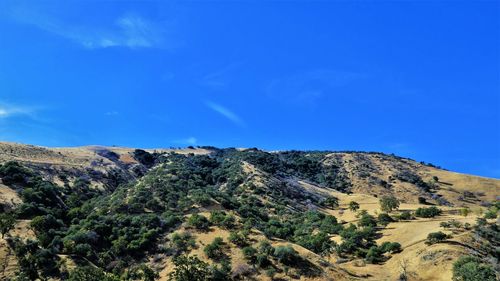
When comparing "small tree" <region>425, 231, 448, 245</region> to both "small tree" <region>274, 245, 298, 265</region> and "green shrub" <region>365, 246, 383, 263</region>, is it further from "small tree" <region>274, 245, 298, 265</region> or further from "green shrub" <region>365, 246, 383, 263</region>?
"small tree" <region>274, 245, 298, 265</region>

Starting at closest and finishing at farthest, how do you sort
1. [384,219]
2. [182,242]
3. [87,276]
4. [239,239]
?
[87,276] < [239,239] < [182,242] < [384,219]

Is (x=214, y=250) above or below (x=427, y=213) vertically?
below

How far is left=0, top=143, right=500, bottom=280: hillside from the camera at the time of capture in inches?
2293

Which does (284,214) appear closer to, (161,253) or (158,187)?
(158,187)

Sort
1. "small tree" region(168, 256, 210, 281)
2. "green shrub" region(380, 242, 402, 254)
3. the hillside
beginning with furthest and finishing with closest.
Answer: "green shrub" region(380, 242, 402, 254) → the hillside → "small tree" region(168, 256, 210, 281)

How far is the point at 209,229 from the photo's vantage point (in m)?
70.8

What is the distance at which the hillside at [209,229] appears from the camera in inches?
2293

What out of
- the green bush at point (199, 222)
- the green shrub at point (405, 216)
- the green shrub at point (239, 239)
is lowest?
the green shrub at point (239, 239)

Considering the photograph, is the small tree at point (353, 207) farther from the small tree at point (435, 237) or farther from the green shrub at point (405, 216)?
the small tree at point (435, 237)

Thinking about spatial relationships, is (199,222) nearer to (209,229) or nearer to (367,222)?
(209,229)

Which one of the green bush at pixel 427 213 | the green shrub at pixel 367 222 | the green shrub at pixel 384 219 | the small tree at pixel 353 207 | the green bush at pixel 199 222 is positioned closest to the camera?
the green bush at pixel 199 222

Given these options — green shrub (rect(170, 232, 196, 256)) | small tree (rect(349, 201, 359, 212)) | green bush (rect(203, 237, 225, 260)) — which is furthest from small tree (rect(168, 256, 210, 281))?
small tree (rect(349, 201, 359, 212))

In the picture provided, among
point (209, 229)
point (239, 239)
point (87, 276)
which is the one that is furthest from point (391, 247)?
point (87, 276)

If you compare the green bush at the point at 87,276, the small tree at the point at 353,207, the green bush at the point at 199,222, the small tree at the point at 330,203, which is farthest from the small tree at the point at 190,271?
the small tree at the point at 330,203
